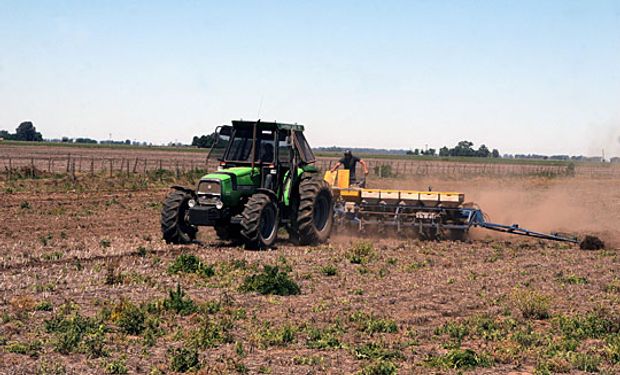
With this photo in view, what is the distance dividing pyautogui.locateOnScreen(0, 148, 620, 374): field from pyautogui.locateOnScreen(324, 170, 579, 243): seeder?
44 cm

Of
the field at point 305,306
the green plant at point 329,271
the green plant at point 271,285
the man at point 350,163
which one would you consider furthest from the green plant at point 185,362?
the man at point 350,163

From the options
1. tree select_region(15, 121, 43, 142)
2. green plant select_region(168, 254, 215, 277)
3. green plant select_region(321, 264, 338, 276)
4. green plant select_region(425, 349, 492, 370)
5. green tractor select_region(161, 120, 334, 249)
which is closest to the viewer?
green plant select_region(425, 349, 492, 370)

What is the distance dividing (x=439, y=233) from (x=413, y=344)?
9.89 m

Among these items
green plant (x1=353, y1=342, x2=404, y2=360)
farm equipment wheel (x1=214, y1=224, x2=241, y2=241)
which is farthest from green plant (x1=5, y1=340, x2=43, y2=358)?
farm equipment wheel (x1=214, y1=224, x2=241, y2=241)

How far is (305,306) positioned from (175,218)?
20.1 feet

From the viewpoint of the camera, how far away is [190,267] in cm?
1373

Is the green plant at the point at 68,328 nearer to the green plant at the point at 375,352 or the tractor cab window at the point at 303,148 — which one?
the green plant at the point at 375,352

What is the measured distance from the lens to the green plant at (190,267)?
44.4ft

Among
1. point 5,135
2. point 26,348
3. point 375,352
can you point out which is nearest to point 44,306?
point 26,348

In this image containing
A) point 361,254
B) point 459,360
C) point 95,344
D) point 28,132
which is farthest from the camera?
point 28,132

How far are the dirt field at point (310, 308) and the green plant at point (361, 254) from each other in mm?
42

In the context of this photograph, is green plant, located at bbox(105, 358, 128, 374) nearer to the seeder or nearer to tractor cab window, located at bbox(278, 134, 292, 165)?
tractor cab window, located at bbox(278, 134, 292, 165)

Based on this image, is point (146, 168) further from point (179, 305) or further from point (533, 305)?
point (533, 305)

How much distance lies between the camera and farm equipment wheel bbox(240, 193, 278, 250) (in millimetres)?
16344
